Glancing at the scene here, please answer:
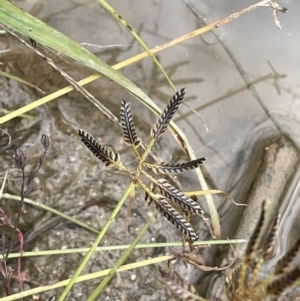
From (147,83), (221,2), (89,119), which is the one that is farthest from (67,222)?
(221,2)

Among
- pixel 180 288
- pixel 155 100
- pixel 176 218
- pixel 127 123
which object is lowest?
pixel 180 288

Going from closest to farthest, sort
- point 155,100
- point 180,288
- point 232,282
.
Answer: point 180,288
point 232,282
point 155,100

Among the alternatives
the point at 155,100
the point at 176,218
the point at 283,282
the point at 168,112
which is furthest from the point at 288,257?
the point at 155,100

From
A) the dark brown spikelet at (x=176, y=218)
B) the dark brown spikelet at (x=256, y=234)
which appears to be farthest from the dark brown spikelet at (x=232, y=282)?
the dark brown spikelet at (x=176, y=218)

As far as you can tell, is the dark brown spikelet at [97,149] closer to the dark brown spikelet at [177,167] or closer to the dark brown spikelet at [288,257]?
the dark brown spikelet at [177,167]

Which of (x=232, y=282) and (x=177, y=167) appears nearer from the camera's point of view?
(x=177, y=167)

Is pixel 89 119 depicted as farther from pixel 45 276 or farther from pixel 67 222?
pixel 45 276

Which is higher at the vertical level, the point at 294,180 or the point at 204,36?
the point at 204,36

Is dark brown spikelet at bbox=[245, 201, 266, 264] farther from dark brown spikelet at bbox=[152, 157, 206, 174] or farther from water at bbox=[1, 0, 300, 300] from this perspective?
water at bbox=[1, 0, 300, 300]

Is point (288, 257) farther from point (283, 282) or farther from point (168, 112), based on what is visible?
point (168, 112)
